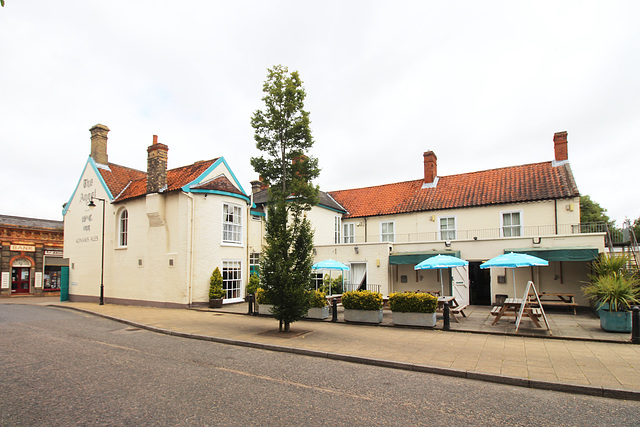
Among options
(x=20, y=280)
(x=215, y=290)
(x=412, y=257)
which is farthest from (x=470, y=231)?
(x=20, y=280)

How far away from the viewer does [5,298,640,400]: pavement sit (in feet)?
22.3

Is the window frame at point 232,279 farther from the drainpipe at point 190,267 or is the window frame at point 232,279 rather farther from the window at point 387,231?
the window at point 387,231

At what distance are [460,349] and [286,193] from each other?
6869 mm

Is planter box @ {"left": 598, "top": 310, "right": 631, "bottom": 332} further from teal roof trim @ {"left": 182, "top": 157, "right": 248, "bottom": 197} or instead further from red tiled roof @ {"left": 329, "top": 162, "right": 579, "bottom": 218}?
teal roof trim @ {"left": 182, "top": 157, "right": 248, "bottom": 197}

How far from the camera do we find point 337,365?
319 inches

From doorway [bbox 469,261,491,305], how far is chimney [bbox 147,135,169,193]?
708 inches

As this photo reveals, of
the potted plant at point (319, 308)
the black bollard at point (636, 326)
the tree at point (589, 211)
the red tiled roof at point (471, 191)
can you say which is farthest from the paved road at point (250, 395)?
the tree at point (589, 211)

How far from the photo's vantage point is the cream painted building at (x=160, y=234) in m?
18.6

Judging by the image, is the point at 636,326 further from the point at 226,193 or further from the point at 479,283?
the point at 226,193

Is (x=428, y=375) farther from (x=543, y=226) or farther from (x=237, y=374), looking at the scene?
(x=543, y=226)

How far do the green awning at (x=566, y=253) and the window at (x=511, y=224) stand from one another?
12.1ft

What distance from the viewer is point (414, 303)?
12.4m

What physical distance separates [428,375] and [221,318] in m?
9.97

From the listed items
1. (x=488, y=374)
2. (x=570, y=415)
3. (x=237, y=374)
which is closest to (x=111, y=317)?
(x=237, y=374)
